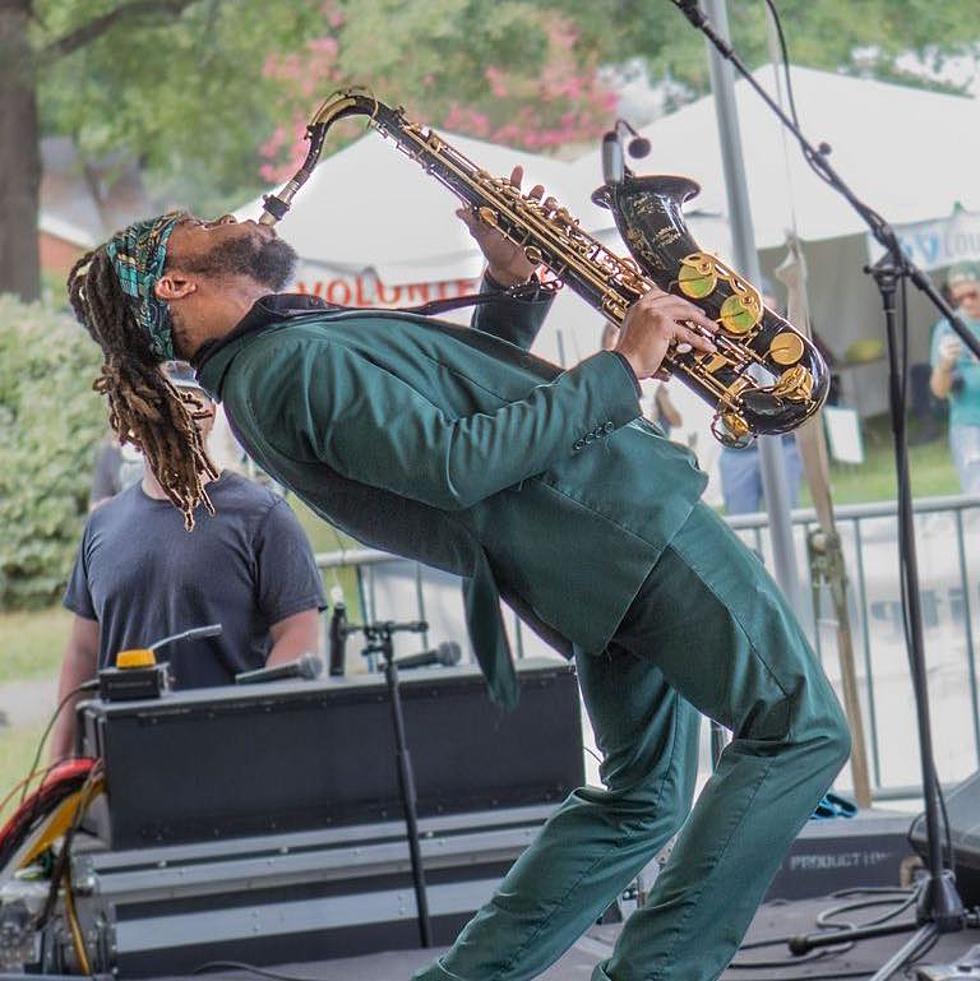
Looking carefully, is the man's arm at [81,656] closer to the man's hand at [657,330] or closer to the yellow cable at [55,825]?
the yellow cable at [55,825]

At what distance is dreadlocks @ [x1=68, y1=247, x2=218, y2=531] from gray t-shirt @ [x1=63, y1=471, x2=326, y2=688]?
1.08 m

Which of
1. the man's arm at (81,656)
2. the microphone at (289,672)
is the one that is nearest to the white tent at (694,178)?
the man's arm at (81,656)

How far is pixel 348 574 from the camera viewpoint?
19.2 ft

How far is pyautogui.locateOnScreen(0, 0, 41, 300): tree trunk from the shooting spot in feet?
28.1

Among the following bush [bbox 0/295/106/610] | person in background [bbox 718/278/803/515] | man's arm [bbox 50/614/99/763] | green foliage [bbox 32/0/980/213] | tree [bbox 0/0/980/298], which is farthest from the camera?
green foliage [bbox 32/0/980/213]

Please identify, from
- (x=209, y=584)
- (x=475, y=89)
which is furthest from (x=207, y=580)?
(x=475, y=89)

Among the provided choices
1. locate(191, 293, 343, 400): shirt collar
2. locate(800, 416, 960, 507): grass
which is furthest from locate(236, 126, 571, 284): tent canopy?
locate(191, 293, 343, 400): shirt collar

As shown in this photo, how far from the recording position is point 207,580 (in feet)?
13.1

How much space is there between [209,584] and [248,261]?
4.70 ft

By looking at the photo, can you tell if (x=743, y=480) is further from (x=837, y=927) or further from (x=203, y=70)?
(x=837, y=927)

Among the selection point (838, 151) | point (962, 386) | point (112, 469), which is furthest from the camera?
point (962, 386)

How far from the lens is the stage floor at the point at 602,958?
3.40 metres

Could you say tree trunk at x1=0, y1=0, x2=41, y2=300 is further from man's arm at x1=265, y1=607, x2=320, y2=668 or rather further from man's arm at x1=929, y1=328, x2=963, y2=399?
man's arm at x1=265, y1=607, x2=320, y2=668

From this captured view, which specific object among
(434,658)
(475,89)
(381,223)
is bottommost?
(434,658)
